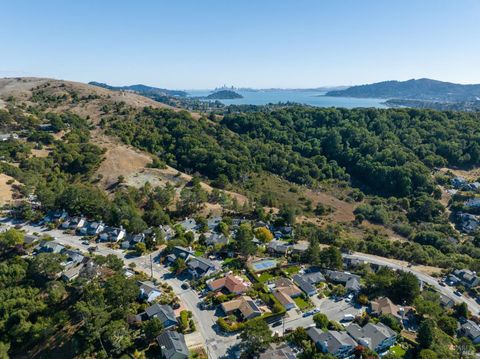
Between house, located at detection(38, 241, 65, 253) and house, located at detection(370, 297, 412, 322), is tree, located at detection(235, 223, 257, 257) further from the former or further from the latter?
house, located at detection(38, 241, 65, 253)

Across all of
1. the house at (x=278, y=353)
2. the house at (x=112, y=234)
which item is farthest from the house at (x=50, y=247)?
the house at (x=278, y=353)

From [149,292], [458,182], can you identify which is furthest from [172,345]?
[458,182]

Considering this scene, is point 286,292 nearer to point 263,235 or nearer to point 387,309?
point 387,309

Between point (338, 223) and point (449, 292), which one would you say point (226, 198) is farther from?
point (449, 292)

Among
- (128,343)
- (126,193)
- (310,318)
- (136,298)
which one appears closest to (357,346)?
(310,318)

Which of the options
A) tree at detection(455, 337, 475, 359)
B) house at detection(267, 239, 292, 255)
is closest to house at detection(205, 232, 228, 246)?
house at detection(267, 239, 292, 255)

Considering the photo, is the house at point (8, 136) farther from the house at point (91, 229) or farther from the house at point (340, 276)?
the house at point (340, 276)
